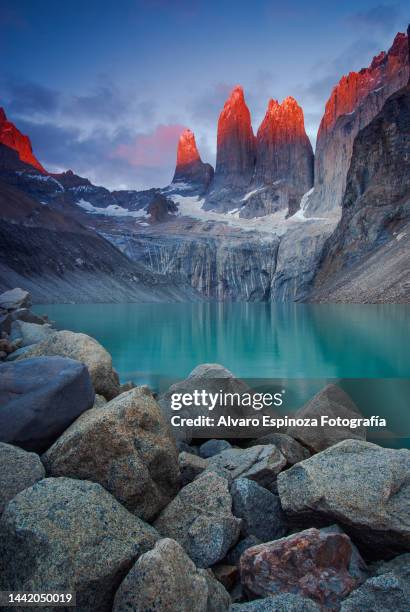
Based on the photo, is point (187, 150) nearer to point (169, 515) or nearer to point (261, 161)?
point (261, 161)

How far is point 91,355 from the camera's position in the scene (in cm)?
739

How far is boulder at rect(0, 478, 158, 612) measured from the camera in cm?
310

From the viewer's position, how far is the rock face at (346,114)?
395 feet

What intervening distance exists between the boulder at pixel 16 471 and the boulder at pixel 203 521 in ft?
4.53

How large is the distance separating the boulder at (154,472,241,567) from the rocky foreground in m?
0.01

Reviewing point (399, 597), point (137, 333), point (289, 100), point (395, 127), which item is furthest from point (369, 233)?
point (289, 100)

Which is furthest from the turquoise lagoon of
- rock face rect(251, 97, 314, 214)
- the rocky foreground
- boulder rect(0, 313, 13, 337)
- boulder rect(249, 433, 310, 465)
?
rock face rect(251, 97, 314, 214)

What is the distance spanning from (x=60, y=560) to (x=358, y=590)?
238 centimetres

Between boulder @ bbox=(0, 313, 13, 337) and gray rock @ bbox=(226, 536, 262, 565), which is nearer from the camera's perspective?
gray rock @ bbox=(226, 536, 262, 565)

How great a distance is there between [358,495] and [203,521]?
1.56 meters

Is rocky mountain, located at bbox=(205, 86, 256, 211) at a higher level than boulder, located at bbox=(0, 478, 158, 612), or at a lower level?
higher

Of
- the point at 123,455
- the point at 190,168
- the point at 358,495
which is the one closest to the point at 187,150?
the point at 190,168

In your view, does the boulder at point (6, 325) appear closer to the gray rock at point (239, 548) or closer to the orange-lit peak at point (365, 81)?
the gray rock at point (239, 548)

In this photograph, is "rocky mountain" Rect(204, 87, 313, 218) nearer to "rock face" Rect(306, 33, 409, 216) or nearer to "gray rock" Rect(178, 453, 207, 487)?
"rock face" Rect(306, 33, 409, 216)
